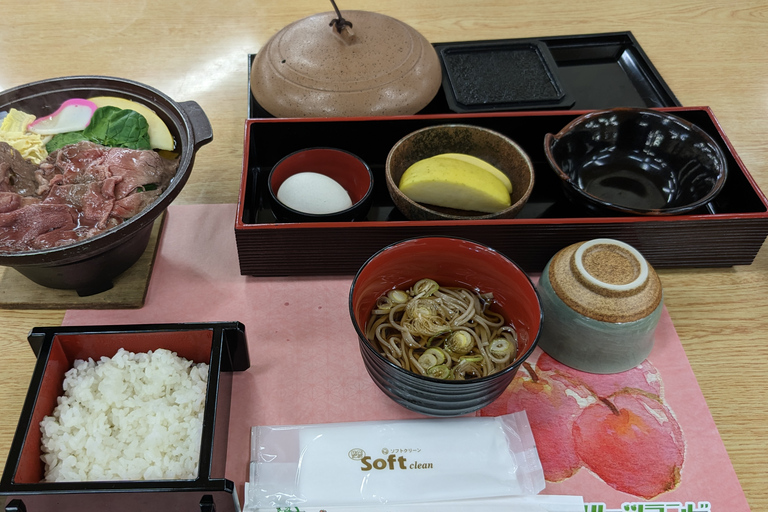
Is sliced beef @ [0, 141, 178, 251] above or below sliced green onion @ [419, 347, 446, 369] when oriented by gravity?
above

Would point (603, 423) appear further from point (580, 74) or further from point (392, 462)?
point (580, 74)

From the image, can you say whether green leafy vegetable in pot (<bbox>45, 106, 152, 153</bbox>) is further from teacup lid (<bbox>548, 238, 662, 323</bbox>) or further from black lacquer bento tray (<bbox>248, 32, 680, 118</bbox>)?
teacup lid (<bbox>548, 238, 662, 323</bbox>)

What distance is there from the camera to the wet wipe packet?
3.07 ft

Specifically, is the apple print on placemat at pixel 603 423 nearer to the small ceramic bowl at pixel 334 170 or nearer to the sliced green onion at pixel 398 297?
the sliced green onion at pixel 398 297

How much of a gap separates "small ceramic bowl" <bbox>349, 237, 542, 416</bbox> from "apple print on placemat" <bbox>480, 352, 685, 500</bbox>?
0.39ft

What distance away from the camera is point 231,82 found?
1842 mm

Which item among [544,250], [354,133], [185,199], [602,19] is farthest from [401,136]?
[602,19]

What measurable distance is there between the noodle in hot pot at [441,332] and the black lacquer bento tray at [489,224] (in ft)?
0.50

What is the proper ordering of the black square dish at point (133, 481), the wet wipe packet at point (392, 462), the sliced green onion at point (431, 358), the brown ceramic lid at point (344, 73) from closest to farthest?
the black square dish at point (133, 481), the wet wipe packet at point (392, 462), the sliced green onion at point (431, 358), the brown ceramic lid at point (344, 73)

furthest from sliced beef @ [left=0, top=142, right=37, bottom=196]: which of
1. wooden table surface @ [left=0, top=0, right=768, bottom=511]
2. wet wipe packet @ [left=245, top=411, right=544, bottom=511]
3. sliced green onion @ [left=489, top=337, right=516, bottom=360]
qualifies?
sliced green onion @ [left=489, top=337, right=516, bottom=360]

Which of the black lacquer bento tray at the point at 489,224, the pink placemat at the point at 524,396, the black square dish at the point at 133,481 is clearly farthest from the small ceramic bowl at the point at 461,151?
the black square dish at the point at 133,481

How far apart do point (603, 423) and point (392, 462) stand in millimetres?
412

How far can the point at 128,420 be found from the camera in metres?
0.97

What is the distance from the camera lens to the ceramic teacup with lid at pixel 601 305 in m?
1.02
